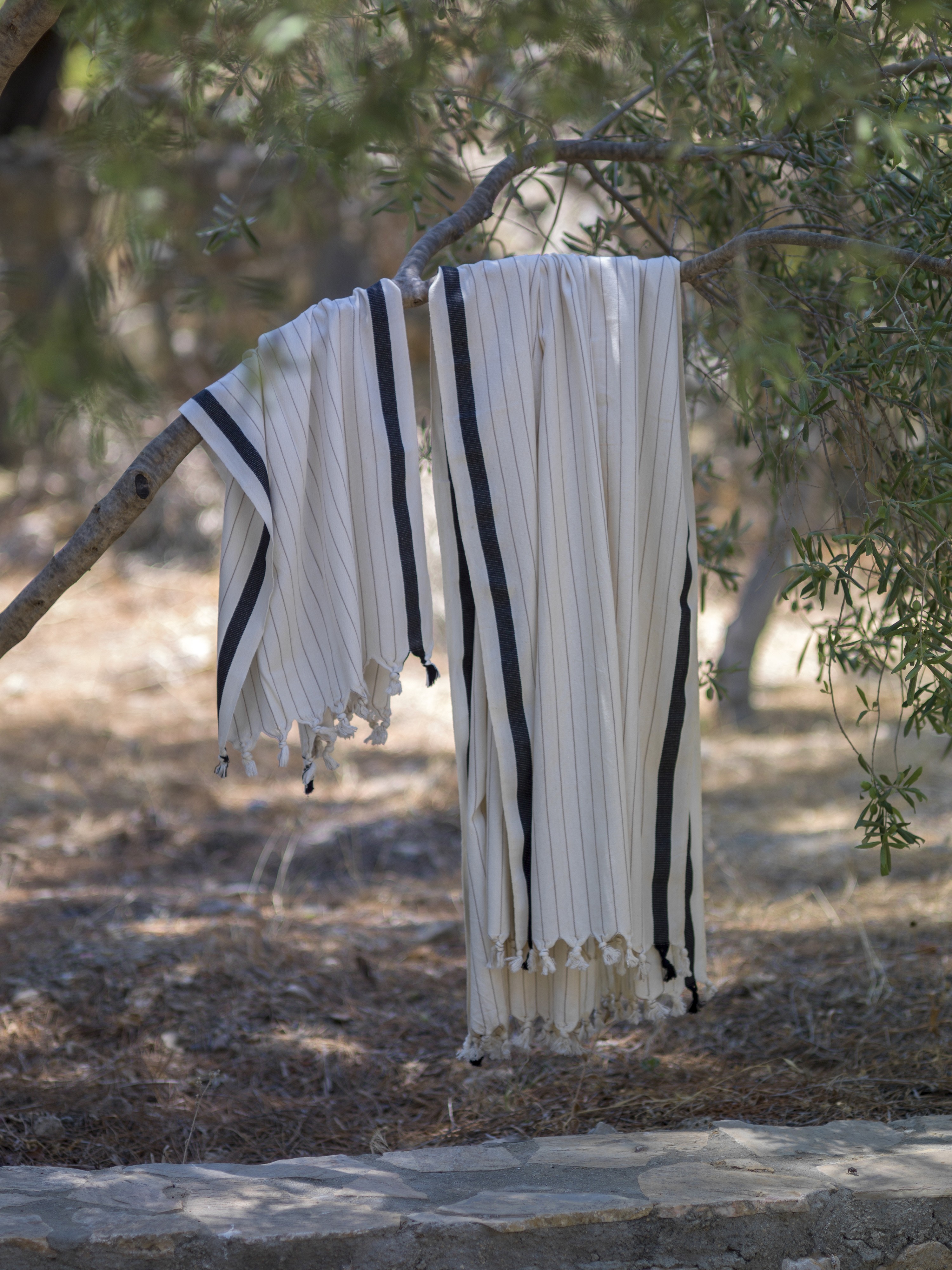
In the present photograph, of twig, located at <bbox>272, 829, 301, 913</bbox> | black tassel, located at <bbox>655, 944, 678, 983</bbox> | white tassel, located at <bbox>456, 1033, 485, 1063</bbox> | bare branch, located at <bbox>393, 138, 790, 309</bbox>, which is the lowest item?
white tassel, located at <bbox>456, 1033, 485, 1063</bbox>

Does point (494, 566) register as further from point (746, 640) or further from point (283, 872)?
point (746, 640)

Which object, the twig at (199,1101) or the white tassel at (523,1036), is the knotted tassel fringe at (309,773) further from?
the twig at (199,1101)

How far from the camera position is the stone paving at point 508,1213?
170 cm

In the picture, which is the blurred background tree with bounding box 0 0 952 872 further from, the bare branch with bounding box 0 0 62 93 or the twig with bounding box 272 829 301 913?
the twig with bounding box 272 829 301 913

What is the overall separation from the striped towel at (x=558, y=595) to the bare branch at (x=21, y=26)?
79 cm

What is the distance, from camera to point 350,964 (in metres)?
3.42

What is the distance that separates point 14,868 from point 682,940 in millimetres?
2906

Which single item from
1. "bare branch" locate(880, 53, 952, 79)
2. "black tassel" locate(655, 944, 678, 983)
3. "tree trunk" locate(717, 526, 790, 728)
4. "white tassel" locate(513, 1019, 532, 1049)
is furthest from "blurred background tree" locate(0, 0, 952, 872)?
"tree trunk" locate(717, 526, 790, 728)

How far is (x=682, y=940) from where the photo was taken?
2109 millimetres

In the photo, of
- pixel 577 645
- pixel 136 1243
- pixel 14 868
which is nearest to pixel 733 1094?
pixel 577 645

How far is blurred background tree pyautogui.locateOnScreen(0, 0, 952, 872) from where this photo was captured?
0.87 metres

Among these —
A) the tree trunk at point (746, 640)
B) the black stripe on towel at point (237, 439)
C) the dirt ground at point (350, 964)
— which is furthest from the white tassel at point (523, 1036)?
the tree trunk at point (746, 640)

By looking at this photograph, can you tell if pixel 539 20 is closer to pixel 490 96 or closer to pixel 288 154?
pixel 490 96

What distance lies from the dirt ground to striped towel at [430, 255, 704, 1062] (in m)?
0.47
